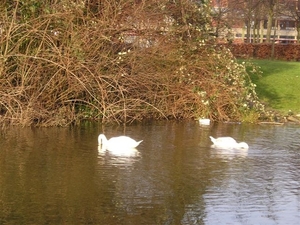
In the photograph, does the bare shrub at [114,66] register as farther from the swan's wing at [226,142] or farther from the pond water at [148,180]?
the swan's wing at [226,142]

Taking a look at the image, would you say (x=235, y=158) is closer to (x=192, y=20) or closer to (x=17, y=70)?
(x=17, y=70)

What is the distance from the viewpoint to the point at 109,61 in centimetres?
1866

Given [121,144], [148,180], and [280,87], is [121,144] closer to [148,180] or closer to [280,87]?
[148,180]

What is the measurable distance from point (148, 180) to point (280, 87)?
1592 centimetres

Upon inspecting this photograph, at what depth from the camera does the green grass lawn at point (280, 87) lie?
2255 cm

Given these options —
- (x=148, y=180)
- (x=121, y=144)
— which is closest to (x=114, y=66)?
(x=121, y=144)

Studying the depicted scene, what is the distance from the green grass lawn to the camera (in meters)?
22.5

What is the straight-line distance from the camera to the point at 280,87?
26141 mm

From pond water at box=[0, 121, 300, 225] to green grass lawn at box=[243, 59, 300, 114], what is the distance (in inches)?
243

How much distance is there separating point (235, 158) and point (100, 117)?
20.0 ft

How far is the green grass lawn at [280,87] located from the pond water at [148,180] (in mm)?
6174

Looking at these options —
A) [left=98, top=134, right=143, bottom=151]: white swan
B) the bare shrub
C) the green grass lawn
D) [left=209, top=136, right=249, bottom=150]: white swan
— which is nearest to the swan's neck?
[left=98, top=134, right=143, bottom=151]: white swan

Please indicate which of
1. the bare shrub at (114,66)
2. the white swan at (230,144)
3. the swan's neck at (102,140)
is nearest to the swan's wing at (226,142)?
the white swan at (230,144)

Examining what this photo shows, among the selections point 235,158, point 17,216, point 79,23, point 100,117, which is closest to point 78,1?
point 79,23
